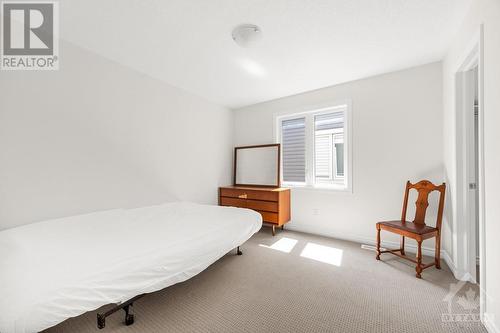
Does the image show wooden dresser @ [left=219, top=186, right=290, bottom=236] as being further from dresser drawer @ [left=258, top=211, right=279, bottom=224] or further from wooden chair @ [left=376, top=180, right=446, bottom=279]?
wooden chair @ [left=376, top=180, right=446, bottom=279]

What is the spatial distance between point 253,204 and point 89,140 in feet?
8.50

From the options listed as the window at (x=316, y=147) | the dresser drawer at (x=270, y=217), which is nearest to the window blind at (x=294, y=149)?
the window at (x=316, y=147)

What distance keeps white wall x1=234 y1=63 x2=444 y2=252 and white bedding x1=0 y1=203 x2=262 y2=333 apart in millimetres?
1797

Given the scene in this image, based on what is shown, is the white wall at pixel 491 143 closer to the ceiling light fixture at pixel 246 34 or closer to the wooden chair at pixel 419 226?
the wooden chair at pixel 419 226

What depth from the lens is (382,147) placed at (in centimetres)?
306

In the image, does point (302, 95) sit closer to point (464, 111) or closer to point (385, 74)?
point (385, 74)

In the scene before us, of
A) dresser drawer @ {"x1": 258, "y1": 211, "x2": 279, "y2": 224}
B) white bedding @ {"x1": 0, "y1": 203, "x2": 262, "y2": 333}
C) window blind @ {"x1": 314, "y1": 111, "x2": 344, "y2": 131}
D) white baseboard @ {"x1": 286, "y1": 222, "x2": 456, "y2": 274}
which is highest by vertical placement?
window blind @ {"x1": 314, "y1": 111, "x2": 344, "y2": 131}

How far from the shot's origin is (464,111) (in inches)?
85.9

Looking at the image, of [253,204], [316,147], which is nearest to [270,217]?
[253,204]

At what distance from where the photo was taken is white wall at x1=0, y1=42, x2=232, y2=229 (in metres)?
1.95

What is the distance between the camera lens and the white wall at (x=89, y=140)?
1954 mm

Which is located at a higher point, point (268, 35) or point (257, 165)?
point (268, 35)

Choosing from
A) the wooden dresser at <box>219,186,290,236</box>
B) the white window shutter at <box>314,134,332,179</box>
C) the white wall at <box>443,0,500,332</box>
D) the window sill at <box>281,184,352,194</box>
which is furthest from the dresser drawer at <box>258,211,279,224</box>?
the white wall at <box>443,0,500,332</box>

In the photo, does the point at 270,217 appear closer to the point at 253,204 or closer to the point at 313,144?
the point at 253,204
